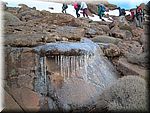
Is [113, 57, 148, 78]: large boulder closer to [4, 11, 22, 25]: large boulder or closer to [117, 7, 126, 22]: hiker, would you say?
[4, 11, 22, 25]: large boulder

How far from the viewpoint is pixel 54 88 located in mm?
6207

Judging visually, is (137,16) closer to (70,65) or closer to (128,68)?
(128,68)

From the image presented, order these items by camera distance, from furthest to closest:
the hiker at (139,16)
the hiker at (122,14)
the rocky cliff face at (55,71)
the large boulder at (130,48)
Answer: the hiker at (122,14) < the hiker at (139,16) < the large boulder at (130,48) < the rocky cliff face at (55,71)

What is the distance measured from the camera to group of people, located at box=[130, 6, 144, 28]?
1402 cm

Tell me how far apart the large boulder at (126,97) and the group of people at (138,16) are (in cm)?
834

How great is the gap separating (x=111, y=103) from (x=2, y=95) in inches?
62.9

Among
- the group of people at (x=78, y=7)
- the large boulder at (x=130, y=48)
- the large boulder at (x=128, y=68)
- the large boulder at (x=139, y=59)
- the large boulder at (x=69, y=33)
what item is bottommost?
the large boulder at (x=128, y=68)

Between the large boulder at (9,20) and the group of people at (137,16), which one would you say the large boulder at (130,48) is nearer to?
the large boulder at (9,20)

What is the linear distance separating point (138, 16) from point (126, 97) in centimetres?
A: 967

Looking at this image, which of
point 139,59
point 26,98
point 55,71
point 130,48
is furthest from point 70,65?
point 130,48

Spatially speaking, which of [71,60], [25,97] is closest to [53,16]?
[71,60]

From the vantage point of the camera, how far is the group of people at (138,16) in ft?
46.0

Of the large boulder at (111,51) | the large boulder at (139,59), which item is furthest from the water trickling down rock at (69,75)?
the large boulder at (139,59)

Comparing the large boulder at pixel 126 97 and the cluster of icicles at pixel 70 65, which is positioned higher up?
the cluster of icicles at pixel 70 65
